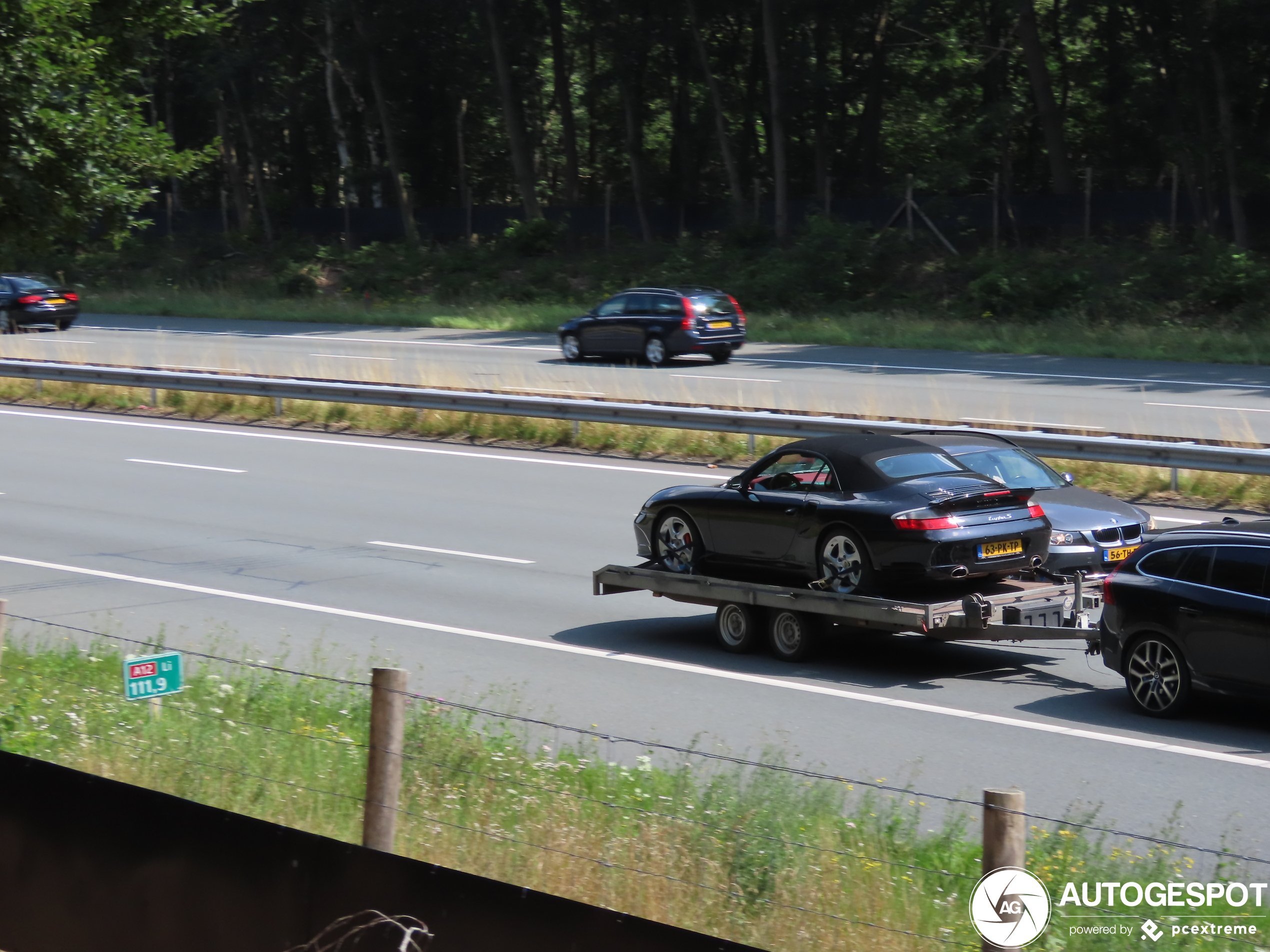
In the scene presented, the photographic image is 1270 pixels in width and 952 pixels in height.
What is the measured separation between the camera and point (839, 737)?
9391 mm

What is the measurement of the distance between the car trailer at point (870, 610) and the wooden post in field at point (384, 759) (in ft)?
19.2

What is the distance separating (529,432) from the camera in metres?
23.7

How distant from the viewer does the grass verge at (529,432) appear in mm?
17781

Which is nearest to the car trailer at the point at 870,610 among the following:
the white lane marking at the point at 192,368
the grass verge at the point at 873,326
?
the white lane marking at the point at 192,368

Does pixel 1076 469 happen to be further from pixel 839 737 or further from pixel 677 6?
pixel 677 6

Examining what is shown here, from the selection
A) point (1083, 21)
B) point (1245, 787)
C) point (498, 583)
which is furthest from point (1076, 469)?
point (1083, 21)

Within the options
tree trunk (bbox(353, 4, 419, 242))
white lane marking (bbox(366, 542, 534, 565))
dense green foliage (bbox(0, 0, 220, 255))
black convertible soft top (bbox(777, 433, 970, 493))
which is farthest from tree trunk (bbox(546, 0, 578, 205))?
black convertible soft top (bbox(777, 433, 970, 493))

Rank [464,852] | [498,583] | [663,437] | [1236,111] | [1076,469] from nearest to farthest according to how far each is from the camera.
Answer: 1. [464,852]
2. [498,583]
3. [1076,469]
4. [663,437]
5. [1236,111]

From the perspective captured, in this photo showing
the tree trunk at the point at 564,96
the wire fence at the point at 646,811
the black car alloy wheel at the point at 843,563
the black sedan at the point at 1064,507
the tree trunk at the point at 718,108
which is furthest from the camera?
the tree trunk at the point at 564,96

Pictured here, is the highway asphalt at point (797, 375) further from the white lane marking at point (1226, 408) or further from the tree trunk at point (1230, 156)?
the tree trunk at point (1230, 156)

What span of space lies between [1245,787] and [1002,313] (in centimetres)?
3252

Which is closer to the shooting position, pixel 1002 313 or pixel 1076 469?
pixel 1076 469

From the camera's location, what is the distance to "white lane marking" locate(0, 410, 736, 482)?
68.2 feet

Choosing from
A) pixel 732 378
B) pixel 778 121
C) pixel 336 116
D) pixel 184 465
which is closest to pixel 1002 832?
pixel 184 465
